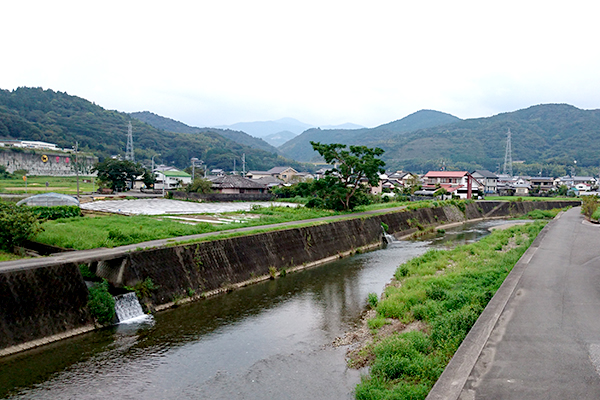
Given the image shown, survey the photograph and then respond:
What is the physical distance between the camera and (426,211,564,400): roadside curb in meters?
7.64

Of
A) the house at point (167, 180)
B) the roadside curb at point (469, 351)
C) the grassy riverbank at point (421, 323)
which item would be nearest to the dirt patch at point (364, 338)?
the grassy riverbank at point (421, 323)

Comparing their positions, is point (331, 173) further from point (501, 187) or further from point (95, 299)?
point (501, 187)

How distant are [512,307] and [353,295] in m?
9.33

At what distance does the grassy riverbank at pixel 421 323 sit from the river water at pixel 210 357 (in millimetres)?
1109

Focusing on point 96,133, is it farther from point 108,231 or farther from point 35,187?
point 108,231

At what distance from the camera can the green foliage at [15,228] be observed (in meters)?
18.0

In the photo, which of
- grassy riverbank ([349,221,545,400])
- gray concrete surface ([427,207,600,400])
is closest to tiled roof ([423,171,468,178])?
grassy riverbank ([349,221,545,400])

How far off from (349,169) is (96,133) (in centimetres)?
12932

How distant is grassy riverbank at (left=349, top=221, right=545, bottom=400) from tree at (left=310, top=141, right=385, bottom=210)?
20.0 meters

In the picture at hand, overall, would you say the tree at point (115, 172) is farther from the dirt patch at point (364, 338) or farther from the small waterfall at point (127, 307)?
the dirt patch at point (364, 338)

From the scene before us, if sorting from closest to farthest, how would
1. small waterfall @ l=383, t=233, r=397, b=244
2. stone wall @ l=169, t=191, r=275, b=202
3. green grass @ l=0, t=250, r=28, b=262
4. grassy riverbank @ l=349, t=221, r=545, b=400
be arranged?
grassy riverbank @ l=349, t=221, r=545, b=400
green grass @ l=0, t=250, r=28, b=262
small waterfall @ l=383, t=233, r=397, b=244
stone wall @ l=169, t=191, r=275, b=202

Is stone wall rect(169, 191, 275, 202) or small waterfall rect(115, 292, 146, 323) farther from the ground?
stone wall rect(169, 191, 275, 202)

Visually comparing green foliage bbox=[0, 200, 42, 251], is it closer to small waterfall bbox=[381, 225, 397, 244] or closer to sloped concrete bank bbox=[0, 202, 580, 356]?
sloped concrete bank bbox=[0, 202, 580, 356]

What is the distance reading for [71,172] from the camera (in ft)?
A: 318
